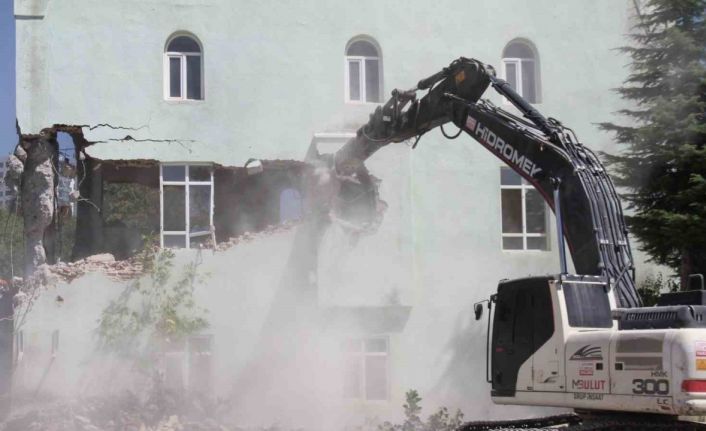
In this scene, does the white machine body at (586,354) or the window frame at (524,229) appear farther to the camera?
the window frame at (524,229)

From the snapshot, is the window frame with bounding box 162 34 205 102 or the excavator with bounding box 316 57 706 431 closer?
the excavator with bounding box 316 57 706 431

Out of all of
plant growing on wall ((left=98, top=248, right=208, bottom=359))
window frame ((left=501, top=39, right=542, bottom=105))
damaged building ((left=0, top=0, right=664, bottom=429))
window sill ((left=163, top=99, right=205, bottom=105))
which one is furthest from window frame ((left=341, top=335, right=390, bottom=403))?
window frame ((left=501, top=39, right=542, bottom=105))

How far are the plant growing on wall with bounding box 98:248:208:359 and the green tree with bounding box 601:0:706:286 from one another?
824 centimetres

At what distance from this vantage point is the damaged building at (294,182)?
17.3 m

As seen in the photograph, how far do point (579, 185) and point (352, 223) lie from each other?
26.0 ft

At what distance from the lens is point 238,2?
18.2 m

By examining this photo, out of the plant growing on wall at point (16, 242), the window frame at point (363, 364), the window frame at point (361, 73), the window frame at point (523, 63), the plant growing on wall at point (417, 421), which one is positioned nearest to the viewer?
the plant growing on wall at point (417, 421)

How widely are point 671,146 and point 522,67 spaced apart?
4663mm

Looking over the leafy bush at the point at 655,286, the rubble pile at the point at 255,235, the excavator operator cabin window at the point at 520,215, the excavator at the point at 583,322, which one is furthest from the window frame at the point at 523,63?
the excavator at the point at 583,322

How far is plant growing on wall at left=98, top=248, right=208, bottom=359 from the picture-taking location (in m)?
16.9

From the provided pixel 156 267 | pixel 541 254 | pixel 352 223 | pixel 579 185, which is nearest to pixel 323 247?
pixel 352 223

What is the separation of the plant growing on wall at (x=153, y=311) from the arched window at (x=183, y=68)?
3.27 metres

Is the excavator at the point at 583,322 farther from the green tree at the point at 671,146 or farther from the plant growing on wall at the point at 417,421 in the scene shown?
the plant growing on wall at the point at 417,421

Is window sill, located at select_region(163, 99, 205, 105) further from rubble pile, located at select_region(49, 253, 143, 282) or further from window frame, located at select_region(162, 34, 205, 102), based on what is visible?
rubble pile, located at select_region(49, 253, 143, 282)
